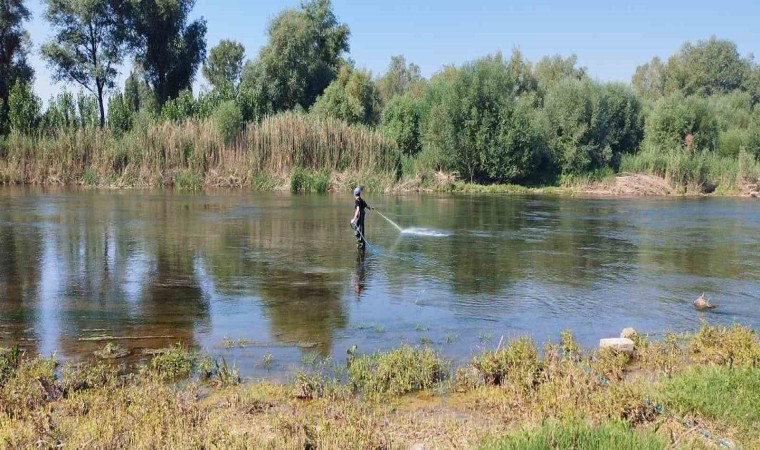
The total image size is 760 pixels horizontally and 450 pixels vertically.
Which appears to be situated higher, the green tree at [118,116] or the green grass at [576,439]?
the green tree at [118,116]

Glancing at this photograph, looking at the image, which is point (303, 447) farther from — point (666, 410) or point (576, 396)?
point (666, 410)

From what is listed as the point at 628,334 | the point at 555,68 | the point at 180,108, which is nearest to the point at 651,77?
the point at 555,68

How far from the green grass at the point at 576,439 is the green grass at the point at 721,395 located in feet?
3.80

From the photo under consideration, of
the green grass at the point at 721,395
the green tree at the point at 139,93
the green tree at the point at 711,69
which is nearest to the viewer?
the green grass at the point at 721,395

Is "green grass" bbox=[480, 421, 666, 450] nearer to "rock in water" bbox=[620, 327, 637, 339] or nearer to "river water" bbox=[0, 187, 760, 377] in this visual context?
"river water" bbox=[0, 187, 760, 377]

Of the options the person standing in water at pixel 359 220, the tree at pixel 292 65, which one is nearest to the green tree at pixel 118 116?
the tree at pixel 292 65

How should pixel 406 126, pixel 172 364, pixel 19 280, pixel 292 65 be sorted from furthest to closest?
1. pixel 292 65
2. pixel 406 126
3. pixel 19 280
4. pixel 172 364

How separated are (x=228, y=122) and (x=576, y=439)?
1697 inches

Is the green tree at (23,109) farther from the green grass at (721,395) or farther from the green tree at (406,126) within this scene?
the green grass at (721,395)

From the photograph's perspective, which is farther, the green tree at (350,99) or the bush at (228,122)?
the green tree at (350,99)

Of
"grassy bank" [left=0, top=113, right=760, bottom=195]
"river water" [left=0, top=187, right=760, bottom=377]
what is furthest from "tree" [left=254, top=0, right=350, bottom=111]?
"river water" [left=0, top=187, right=760, bottom=377]

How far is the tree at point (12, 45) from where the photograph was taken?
5828 cm

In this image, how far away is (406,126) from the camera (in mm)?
57469

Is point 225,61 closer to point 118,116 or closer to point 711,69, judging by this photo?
point 118,116
